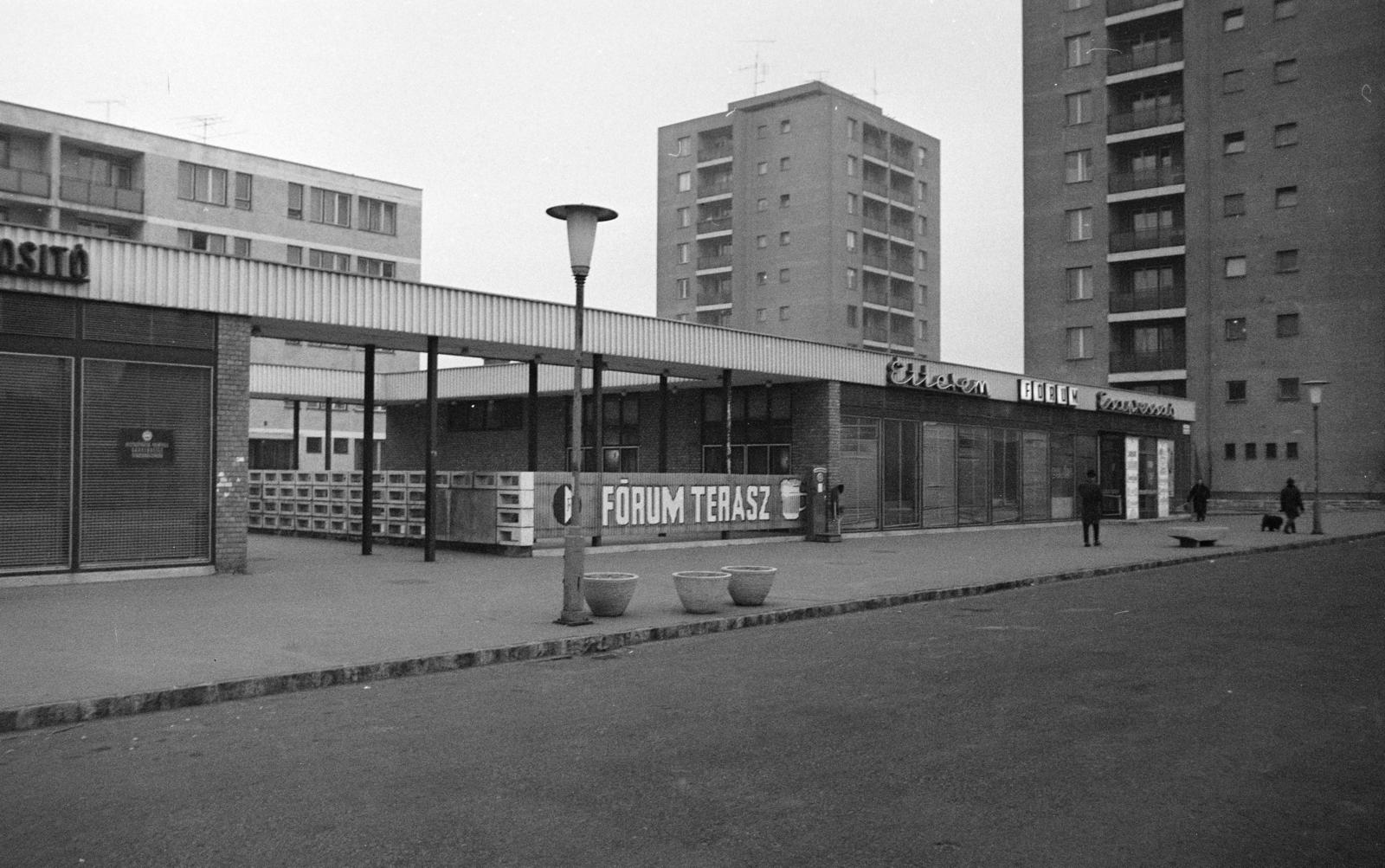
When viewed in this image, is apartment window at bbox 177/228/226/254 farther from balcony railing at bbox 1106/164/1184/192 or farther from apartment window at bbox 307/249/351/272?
balcony railing at bbox 1106/164/1184/192

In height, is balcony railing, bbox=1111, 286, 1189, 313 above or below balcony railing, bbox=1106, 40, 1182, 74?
below

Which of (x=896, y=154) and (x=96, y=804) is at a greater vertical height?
(x=896, y=154)

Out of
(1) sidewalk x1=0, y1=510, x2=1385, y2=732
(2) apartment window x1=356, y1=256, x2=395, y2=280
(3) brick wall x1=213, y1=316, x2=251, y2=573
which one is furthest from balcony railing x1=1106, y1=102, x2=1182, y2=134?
(3) brick wall x1=213, y1=316, x2=251, y2=573

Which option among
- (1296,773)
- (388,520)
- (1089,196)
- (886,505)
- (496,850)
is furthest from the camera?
(1089,196)

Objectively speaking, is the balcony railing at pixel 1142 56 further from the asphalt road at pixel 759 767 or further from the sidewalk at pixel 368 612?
the asphalt road at pixel 759 767

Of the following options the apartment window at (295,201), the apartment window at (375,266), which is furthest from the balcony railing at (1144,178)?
the apartment window at (295,201)

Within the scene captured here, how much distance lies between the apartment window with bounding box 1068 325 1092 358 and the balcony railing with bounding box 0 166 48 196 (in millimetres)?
49117

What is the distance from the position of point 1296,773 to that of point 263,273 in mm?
15995

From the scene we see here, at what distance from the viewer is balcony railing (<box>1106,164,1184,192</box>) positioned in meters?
55.5

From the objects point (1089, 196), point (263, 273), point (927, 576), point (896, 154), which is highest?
point (896, 154)

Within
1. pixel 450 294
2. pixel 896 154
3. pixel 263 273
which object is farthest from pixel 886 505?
pixel 896 154

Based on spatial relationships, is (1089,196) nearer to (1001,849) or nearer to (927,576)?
(927,576)

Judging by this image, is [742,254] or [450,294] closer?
[450,294]

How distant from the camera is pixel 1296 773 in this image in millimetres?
6109
